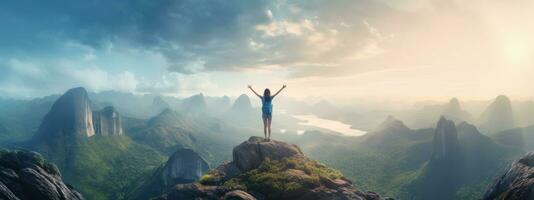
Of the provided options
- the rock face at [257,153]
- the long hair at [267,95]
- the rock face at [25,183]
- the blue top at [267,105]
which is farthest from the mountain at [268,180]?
the rock face at [25,183]

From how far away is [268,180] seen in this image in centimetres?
3025

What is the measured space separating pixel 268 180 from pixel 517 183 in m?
19.5

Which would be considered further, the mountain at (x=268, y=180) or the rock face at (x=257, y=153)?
the rock face at (x=257, y=153)

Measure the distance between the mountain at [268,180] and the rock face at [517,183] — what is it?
9909 mm

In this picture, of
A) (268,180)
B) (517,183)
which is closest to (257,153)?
(268,180)

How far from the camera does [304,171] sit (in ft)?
107

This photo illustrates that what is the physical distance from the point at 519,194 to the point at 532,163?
803 cm

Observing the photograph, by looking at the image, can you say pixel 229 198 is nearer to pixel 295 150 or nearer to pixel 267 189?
pixel 267 189

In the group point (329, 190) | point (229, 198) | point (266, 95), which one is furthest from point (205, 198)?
point (266, 95)

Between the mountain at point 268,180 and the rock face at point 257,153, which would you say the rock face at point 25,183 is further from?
the rock face at point 257,153

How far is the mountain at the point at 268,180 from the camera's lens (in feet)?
92.5

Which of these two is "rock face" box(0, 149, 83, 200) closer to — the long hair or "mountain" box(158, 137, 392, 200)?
"mountain" box(158, 137, 392, 200)

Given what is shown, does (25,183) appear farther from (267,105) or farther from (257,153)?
(267,105)

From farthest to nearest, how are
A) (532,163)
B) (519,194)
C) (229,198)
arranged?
(532,163) → (229,198) → (519,194)
